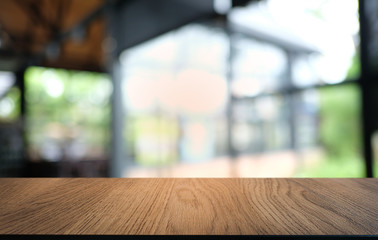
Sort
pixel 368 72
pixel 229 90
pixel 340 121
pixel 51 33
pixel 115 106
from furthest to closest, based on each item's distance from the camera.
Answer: pixel 51 33 < pixel 115 106 < pixel 229 90 < pixel 340 121 < pixel 368 72

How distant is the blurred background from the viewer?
1738mm

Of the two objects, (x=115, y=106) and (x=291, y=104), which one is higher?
(x=115, y=106)

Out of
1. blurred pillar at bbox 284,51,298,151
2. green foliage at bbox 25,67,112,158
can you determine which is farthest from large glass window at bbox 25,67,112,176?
blurred pillar at bbox 284,51,298,151

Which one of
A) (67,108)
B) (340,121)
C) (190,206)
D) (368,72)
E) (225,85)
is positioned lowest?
(190,206)

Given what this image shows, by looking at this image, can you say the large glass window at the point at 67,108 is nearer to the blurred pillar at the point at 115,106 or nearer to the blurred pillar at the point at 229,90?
the blurred pillar at the point at 115,106

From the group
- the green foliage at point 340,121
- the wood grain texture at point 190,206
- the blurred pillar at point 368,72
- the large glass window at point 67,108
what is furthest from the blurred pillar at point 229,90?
the large glass window at point 67,108

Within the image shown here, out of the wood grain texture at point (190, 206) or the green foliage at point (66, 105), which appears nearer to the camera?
the wood grain texture at point (190, 206)

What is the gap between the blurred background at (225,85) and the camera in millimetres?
1738

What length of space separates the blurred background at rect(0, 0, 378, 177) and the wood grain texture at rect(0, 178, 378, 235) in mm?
1172

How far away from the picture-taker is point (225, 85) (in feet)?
9.43

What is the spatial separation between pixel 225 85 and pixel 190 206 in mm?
2415

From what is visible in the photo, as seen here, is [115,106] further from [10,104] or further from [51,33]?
[10,104]

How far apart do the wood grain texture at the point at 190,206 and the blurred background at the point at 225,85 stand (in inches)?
46.1

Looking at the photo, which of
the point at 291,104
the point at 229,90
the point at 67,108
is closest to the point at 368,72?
the point at 291,104
